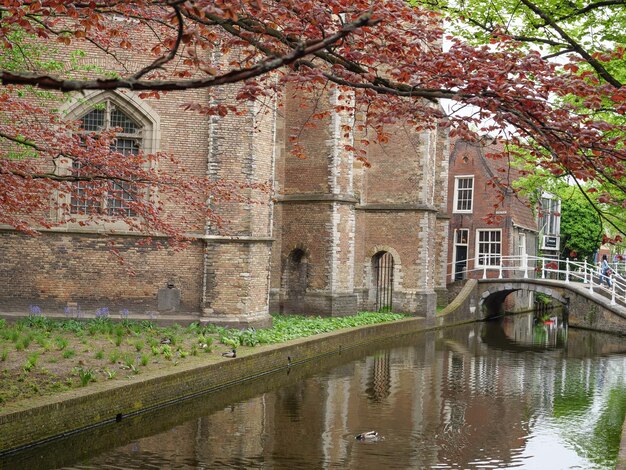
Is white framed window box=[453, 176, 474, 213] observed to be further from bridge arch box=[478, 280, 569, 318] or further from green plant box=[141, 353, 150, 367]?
green plant box=[141, 353, 150, 367]

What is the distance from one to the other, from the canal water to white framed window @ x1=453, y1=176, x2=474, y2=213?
61.5ft

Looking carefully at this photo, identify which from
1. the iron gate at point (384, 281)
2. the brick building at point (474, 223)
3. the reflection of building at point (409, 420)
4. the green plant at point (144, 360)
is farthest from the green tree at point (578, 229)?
the green plant at point (144, 360)

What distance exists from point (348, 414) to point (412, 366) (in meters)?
6.02

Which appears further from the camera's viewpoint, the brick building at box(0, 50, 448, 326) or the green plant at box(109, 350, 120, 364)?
the brick building at box(0, 50, 448, 326)

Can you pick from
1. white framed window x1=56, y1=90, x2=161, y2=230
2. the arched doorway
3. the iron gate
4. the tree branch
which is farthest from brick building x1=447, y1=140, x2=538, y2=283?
the tree branch

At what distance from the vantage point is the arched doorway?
77.1ft

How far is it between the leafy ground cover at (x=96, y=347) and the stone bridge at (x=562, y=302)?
1335 centimetres

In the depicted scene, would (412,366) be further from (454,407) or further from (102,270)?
(102,270)

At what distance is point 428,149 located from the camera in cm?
2656

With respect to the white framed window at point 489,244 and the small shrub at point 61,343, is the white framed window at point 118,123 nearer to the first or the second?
the small shrub at point 61,343

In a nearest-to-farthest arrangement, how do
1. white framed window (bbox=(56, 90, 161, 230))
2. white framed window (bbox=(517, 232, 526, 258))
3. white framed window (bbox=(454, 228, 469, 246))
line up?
white framed window (bbox=(56, 90, 161, 230)) → white framed window (bbox=(454, 228, 469, 246)) → white framed window (bbox=(517, 232, 526, 258))

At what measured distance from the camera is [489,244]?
36.3 meters

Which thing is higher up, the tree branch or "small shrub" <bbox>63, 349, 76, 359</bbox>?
the tree branch

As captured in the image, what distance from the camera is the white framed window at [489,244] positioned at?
119 ft
